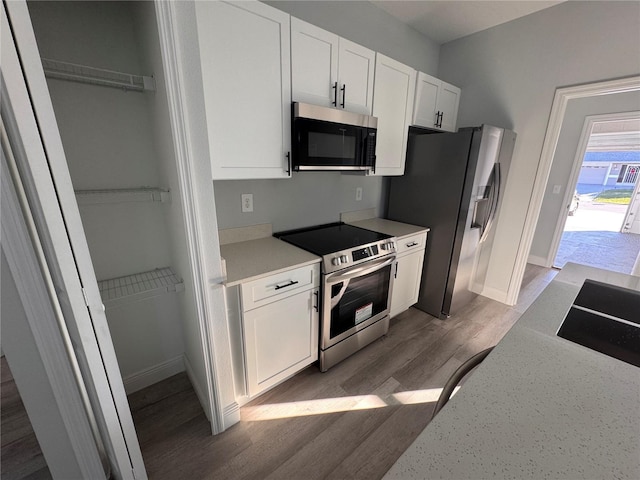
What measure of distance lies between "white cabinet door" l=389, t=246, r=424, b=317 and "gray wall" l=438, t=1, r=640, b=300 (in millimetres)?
1049

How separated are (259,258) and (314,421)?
1010mm

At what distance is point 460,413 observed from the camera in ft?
1.72

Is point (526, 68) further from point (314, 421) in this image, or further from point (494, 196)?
point (314, 421)

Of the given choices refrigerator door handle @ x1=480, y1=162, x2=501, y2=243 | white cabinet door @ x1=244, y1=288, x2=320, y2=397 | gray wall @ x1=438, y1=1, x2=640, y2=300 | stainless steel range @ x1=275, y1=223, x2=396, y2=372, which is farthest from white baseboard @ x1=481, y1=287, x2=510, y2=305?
white cabinet door @ x1=244, y1=288, x2=320, y2=397

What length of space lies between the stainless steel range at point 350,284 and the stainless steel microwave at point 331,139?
524 millimetres

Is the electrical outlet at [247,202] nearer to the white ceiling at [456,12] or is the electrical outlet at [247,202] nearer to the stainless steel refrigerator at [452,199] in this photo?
the stainless steel refrigerator at [452,199]

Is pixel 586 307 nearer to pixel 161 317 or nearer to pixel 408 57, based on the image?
pixel 161 317

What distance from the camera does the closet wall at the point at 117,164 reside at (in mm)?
1235

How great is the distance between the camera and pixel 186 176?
1.08 m

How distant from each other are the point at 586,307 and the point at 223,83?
1.79 meters

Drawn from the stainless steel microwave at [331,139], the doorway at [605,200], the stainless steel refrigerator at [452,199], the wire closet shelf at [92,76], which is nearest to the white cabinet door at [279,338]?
the stainless steel microwave at [331,139]

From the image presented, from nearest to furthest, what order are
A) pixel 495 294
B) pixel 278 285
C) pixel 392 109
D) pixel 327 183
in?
pixel 278 285 → pixel 392 109 → pixel 327 183 → pixel 495 294

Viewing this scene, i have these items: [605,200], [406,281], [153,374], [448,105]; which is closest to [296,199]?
[406,281]

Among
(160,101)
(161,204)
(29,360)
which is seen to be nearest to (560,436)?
(29,360)
